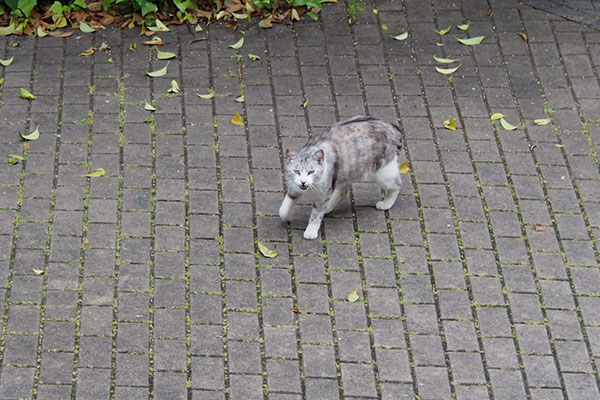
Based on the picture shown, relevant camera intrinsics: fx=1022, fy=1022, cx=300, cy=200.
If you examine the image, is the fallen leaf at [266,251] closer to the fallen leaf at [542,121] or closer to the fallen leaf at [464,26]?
the fallen leaf at [542,121]

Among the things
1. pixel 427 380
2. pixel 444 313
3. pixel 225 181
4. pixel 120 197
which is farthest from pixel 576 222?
pixel 120 197

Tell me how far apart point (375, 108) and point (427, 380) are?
2.96m

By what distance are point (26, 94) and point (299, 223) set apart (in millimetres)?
2696

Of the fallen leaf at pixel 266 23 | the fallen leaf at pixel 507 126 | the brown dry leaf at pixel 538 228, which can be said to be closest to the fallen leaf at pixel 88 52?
the fallen leaf at pixel 266 23

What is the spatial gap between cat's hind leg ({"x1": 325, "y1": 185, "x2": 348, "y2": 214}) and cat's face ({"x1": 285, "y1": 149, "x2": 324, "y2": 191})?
0.35 metres

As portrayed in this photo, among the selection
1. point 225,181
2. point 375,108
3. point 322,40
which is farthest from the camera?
point 322,40

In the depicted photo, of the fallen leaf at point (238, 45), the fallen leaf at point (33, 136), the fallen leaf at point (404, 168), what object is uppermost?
the fallen leaf at point (33, 136)

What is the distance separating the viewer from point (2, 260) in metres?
6.90

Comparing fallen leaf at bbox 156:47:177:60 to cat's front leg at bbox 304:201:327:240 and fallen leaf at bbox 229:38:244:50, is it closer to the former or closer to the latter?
fallen leaf at bbox 229:38:244:50

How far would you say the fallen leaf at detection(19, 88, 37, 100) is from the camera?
8.43 m

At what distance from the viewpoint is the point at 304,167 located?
22.3ft

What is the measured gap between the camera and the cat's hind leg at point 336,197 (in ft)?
23.5

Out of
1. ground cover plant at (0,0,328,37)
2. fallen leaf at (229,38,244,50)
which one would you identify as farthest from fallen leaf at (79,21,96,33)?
fallen leaf at (229,38,244,50)

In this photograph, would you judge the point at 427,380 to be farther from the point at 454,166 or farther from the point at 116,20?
the point at 116,20
